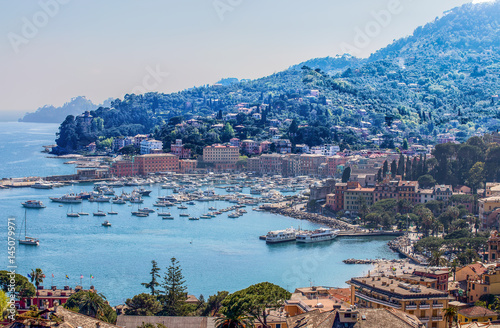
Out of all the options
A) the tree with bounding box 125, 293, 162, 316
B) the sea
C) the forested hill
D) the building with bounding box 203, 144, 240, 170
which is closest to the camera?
the tree with bounding box 125, 293, 162, 316

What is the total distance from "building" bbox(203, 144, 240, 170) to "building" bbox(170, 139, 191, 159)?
2.98 metres

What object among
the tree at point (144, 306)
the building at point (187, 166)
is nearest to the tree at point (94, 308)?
the tree at point (144, 306)

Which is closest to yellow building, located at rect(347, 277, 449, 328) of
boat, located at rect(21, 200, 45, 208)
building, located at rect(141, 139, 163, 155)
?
boat, located at rect(21, 200, 45, 208)

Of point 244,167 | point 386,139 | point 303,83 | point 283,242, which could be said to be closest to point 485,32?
point 303,83

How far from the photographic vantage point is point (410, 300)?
393 inches

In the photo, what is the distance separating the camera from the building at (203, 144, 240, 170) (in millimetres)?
52438

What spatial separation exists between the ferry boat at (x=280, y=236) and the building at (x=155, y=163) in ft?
80.5

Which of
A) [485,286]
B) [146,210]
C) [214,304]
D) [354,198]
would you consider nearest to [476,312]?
[485,286]

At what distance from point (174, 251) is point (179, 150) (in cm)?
3250

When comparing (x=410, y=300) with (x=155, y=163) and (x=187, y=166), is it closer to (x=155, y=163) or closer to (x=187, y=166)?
(x=155, y=163)

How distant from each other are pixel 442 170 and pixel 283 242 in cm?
1177

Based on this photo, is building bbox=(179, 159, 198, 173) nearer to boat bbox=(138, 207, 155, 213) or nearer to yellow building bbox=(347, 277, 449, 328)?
boat bbox=(138, 207, 155, 213)

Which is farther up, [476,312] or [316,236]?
[476,312]

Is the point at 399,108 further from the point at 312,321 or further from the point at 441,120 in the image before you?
the point at 312,321
